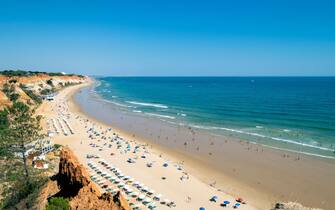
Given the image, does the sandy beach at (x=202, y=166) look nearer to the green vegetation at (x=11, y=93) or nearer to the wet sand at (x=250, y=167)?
the wet sand at (x=250, y=167)

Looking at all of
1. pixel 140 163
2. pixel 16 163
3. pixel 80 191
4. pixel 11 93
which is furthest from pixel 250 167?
pixel 11 93

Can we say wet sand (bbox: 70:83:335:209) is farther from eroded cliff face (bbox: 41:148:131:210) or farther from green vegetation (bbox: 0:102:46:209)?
green vegetation (bbox: 0:102:46:209)

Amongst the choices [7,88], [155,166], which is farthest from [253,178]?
[7,88]

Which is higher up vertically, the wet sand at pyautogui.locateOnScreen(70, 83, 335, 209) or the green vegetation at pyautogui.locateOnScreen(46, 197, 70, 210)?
the green vegetation at pyautogui.locateOnScreen(46, 197, 70, 210)

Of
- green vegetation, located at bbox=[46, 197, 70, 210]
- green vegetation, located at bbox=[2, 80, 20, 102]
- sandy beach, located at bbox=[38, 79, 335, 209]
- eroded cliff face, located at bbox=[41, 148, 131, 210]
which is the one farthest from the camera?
green vegetation, located at bbox=[2, 80, 20, 102]

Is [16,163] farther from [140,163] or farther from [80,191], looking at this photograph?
[140,163]

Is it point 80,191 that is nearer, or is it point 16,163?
point 80,191

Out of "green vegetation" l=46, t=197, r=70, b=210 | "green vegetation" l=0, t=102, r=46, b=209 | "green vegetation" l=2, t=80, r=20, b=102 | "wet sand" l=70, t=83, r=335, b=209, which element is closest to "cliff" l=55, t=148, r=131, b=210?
"green vegetation" l=46, t=197, r=70, b=210

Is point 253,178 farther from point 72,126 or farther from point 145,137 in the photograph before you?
point 72,126
